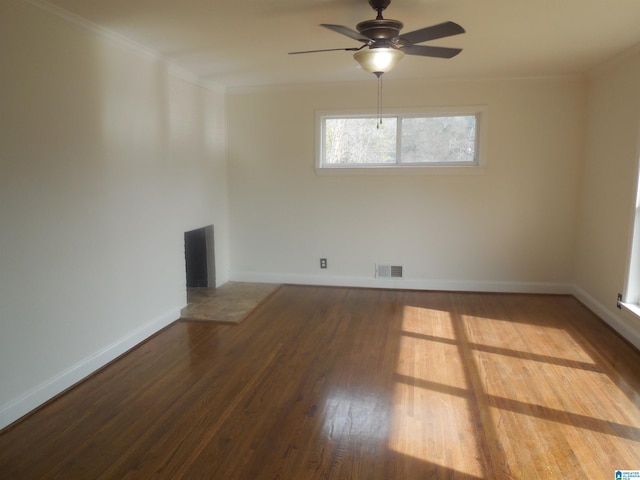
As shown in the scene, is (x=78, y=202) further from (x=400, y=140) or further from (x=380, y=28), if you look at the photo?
(x=400, y=140)

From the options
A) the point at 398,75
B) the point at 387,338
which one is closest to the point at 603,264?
the point at 387,338

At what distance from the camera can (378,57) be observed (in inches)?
108

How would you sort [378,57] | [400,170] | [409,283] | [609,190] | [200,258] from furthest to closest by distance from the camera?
[200,258]
[409,283]
[400,170]
[609,190]
[378,57]

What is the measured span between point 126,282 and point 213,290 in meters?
1.82

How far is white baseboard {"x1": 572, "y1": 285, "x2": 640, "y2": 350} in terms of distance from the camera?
3763 millimetres

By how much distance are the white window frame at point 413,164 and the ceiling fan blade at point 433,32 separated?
2.66 meters

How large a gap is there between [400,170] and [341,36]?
86.0 inches

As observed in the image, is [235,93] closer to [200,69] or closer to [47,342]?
[200,69]

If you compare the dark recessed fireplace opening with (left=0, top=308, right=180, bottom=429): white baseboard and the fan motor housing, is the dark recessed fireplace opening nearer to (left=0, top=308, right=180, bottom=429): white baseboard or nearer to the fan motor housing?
(left=0, top=308, right=180, bottom=429): white baseboard

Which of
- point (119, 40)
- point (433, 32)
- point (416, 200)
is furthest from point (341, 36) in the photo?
point (416, 200)

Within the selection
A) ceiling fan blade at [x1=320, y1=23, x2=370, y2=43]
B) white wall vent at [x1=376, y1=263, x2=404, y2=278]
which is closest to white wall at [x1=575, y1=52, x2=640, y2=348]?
white wall vent at [x1=376, y1=263, x2=404, y2=278]

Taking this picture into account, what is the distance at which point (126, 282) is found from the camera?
12.2ft

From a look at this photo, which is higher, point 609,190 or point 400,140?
point 400,140

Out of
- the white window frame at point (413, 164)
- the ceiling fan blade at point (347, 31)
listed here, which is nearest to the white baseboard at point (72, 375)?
the white window frame at point (413, 164)
